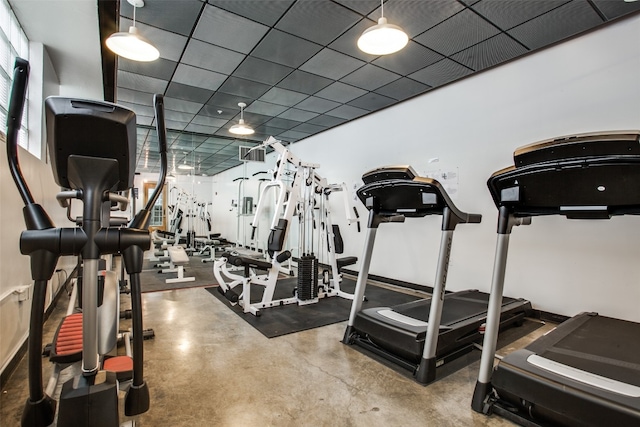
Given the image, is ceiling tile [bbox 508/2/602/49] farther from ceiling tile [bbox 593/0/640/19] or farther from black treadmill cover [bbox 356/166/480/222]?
black treadmill cover [bbox 356/166/480/222]

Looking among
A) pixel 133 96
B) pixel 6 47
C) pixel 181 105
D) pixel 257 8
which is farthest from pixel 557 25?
pixel 133 96

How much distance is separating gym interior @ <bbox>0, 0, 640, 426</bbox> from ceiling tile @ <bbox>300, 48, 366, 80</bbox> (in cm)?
3

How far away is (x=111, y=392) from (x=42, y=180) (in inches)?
119

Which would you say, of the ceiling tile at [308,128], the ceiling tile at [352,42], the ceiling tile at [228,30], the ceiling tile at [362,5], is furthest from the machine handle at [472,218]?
the ceiling tile at [308,128]

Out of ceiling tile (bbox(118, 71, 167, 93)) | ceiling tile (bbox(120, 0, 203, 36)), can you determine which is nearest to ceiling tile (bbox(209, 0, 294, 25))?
ceiling tile (bbox(120, 0, 203, 36))

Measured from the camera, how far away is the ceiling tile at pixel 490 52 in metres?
3.46

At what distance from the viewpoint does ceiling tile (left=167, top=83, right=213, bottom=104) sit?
489cm

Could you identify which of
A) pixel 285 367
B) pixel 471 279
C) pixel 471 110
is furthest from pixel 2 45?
pixel 471 279

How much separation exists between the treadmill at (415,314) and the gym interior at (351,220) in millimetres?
21

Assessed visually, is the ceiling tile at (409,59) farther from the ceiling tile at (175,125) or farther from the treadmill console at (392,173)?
the ceiling tile at (175,125)

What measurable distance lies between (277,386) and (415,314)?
4.73 feet

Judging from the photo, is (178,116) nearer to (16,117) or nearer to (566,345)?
(16,117)

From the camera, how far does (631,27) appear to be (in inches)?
118

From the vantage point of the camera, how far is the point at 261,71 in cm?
431
